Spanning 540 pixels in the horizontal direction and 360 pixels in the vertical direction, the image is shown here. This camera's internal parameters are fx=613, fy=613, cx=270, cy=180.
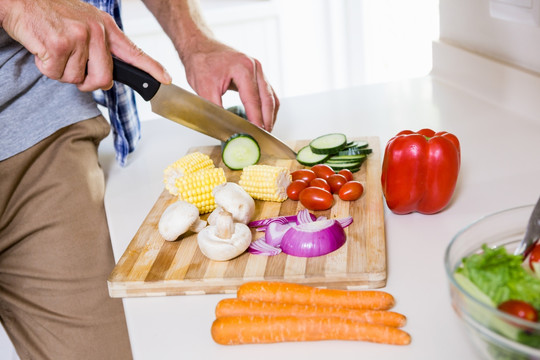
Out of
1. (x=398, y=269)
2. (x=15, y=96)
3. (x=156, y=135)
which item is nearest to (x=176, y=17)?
(x=156, y=135)

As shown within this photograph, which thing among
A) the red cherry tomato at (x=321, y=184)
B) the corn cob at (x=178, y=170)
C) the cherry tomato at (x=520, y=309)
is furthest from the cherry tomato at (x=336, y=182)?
the cherry tomato at (x=520, y=309)

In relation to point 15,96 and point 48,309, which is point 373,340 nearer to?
A: point 48,309

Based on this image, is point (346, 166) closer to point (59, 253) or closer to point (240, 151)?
point (240, 151)

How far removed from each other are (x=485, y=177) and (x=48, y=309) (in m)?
1.15

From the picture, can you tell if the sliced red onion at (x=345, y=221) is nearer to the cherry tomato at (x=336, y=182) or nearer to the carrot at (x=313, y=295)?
the cherry tomato at (x=336, y=182)

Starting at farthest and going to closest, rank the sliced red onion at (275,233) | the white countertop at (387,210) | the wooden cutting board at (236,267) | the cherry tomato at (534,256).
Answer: the sliced red onion at (275,233)
the wooden cutting board at (236,267)
the white countertop at (387,210)
the cherry tomato at (534,256)

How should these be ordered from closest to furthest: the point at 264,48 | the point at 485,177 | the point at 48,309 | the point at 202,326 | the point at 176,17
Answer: the point at 202,326, the point at 485,177, the point at 48,309, the point at 176,17, the point at 264,48

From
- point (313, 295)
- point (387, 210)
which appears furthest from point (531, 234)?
point (387, 210)

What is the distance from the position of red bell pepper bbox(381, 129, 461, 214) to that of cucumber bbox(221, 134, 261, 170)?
42 centimetres

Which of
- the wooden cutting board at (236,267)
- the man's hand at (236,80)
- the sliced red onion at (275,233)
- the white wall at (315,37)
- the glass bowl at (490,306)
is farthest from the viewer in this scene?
the white wall at (315,37)

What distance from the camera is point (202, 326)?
1.03 meters

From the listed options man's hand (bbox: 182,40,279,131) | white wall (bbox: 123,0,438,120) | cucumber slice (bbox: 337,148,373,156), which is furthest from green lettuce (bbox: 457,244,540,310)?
white wall (bbox: 123,0,438,120)

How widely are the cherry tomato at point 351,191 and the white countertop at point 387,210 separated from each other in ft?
0.30

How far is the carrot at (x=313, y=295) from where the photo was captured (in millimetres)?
991
